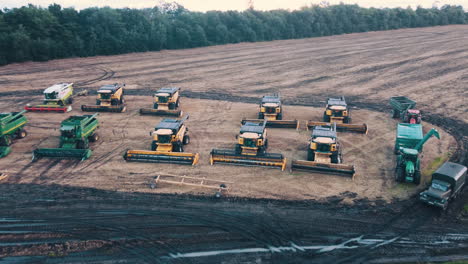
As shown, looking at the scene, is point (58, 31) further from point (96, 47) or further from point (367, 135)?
point (367, 135)

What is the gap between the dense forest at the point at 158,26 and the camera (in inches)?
1882

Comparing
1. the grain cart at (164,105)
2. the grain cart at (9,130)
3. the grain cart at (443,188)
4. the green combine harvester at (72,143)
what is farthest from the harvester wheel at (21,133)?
the grain cart at (443,188)

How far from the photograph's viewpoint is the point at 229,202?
16.2 meters

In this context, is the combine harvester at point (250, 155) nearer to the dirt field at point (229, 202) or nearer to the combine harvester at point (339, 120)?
A: the dirt field at point (229, 202)

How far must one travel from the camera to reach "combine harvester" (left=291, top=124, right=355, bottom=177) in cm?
1845

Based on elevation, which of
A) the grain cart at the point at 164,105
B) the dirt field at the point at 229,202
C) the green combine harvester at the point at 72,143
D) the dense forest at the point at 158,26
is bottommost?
the dirt field at the point at 229,202

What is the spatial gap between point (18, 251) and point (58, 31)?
44788mm

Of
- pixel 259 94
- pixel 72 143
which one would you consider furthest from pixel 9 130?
pixel 259 94

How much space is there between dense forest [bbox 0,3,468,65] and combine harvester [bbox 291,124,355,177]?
1651 inches

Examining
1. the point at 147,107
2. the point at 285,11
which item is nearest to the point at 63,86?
the point at 147,107

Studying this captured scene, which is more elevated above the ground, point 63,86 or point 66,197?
point 63,86

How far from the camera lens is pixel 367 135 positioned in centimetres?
2414

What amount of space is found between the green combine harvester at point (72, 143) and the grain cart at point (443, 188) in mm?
17571

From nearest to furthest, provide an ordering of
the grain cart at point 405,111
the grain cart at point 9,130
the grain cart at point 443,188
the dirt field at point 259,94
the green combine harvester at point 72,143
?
the grain cart at point 443,188 → the dirt field at point 259,94 → the green combine harvester at point 72,143 → the grain cart at point 9,130 → the grain cart at point 405,111
